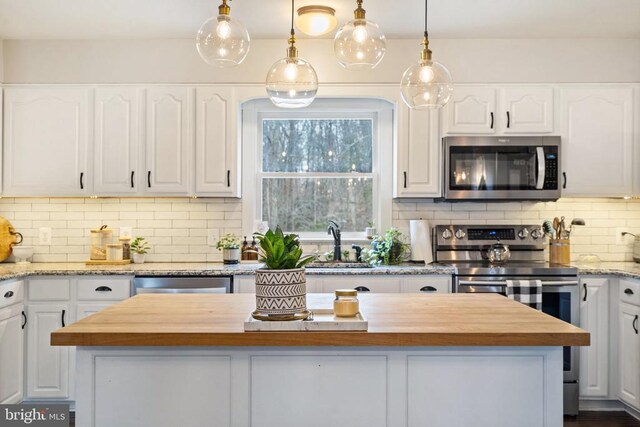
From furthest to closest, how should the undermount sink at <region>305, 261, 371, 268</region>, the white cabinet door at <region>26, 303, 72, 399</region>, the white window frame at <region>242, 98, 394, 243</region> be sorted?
the white window frame at <region>242, 98, 394, 243</region> → the undermount sink at <region>305, 261, 371, 268</region> → the white cabinet door at <region>26, 303, 72, 399</region>

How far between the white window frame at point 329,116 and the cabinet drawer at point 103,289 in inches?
43.9

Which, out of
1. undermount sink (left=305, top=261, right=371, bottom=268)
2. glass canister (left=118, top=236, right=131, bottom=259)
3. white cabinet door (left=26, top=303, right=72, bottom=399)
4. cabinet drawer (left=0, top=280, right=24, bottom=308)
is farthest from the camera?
glass canister (left=118, top=236, right=131, bottom=259)

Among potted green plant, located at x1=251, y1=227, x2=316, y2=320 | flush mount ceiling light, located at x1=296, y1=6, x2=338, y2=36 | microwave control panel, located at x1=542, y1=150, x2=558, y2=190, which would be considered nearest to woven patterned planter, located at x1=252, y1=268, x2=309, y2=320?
potted green plant, located at x1=251, y1=227, x2=316, y2=320

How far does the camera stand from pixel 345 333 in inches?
67.9

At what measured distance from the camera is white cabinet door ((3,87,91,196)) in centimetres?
387

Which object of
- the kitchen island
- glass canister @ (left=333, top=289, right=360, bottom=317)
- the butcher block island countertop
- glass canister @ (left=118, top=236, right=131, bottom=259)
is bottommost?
the kitchen island

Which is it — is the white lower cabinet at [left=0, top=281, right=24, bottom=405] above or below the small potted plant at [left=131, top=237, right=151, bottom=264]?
below

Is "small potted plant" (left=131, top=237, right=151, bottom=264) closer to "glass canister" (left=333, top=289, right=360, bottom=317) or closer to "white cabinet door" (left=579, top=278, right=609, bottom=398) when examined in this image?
"glass canister" (left=333, top=289, right=360, bottom=317)

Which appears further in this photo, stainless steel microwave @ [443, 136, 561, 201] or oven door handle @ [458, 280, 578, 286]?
stainless steel microwave @ [443, 136, 561, 201]

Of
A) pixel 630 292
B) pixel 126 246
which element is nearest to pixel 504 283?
pixel 630 292

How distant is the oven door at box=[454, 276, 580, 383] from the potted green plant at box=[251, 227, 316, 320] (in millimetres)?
2035

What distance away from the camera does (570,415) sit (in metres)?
3.47

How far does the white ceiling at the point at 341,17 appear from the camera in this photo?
10.8 feet

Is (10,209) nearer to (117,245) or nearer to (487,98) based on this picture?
(117,245)
